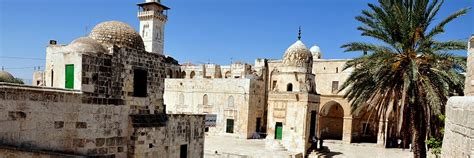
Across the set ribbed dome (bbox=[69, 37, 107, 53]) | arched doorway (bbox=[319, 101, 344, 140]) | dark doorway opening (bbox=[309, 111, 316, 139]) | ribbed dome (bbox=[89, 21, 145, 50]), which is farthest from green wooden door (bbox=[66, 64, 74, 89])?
arched doorway (bbox=[319, 101, 344, 140])

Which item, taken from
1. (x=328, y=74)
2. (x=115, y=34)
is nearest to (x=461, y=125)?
(x=115, y=34)

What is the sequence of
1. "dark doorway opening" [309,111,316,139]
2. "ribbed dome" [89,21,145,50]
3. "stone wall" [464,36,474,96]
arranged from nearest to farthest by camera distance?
1. "stone wall" [464,36,474,96]
2. "ribbed dome" [89,21,145,50]
3. "dark doorway opening" [309,111,316,139]

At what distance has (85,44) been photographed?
8461 millimetres

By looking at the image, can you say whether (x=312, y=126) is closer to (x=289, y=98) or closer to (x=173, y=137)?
(x=289, y=98)

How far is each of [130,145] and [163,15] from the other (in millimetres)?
36880

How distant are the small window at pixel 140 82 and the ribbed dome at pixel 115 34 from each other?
55.5 inches

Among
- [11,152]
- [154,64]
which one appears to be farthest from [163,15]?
[11,152]

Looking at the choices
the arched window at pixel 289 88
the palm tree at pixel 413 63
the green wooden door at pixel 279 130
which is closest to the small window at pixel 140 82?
the palm tree at pixel 413 63

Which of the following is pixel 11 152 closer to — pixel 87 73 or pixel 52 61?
pixel 87 73

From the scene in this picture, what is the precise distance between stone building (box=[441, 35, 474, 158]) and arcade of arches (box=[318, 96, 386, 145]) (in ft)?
62.8

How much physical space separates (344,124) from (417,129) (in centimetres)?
1581

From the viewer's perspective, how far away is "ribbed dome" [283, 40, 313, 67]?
20.9 meters

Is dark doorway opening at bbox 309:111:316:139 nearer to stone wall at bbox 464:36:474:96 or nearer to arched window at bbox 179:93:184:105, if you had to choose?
arched window at bbox 179:93:184:105

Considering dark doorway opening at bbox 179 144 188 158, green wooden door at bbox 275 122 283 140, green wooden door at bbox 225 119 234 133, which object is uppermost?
dark doorway opening at bbox 179 144 188 158
